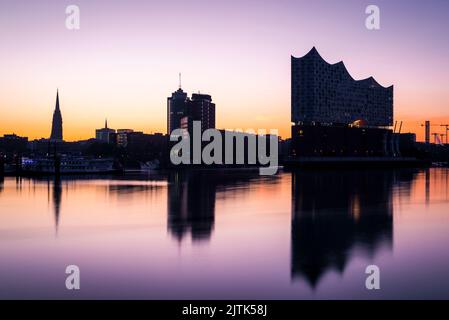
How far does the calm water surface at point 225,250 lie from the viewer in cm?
1603

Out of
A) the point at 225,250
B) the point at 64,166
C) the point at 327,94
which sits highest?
the point at 327,94

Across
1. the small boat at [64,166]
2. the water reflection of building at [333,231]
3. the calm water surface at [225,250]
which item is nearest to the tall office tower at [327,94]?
the small boat at [64,166]

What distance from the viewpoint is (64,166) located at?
111 metres

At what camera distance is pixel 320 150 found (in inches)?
6137

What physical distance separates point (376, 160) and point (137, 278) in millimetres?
153899

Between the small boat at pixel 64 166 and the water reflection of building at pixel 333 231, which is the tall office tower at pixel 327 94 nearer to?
the small boat at pixel 64 166

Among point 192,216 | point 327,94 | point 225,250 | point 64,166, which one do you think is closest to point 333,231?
point 225,250

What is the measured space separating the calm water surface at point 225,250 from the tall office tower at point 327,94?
121 m

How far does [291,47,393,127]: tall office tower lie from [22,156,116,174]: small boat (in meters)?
69.3

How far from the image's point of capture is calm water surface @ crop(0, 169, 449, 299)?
1603 cm

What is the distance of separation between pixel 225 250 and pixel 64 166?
95293mm

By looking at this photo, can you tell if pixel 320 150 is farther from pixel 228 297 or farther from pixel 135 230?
pixel 228 297

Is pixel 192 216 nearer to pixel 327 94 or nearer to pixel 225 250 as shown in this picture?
pixel 225 250

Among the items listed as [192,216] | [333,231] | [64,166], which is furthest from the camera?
[64,166]
